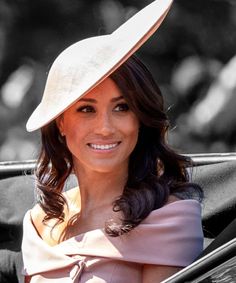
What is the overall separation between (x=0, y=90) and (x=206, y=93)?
0.94 meters

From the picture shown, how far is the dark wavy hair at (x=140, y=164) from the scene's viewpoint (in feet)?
9.73

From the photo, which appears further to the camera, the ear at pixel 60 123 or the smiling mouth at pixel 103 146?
the ear at pixel 60 123

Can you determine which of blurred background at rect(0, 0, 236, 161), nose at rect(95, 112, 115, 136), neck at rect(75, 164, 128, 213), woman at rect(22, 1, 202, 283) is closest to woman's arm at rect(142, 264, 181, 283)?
woman at rect(22, 1, 202, 283)

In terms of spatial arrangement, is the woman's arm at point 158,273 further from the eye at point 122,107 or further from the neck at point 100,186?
the eye at point 122,107

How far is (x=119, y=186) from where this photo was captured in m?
3.08

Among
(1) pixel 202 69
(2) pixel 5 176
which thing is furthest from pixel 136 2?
(2) pixel 5 176

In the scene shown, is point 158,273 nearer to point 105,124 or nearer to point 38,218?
point 105,124

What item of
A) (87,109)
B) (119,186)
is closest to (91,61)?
(87,109)

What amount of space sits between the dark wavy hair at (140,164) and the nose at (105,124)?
6 cm

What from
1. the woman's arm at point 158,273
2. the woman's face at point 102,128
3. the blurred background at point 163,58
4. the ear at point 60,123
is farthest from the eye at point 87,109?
the blurred background at point 163,58

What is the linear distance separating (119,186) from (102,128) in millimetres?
199

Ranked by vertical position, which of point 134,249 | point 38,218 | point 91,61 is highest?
point 91,61

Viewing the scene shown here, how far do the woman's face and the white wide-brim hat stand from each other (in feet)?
0.15

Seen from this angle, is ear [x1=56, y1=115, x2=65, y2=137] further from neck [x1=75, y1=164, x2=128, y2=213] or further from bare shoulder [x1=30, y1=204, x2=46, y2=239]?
bare shoulder [x1=30, y1=204, x2=46, y2=239]
